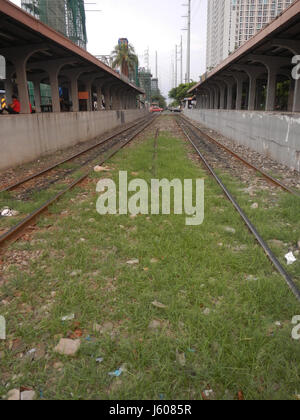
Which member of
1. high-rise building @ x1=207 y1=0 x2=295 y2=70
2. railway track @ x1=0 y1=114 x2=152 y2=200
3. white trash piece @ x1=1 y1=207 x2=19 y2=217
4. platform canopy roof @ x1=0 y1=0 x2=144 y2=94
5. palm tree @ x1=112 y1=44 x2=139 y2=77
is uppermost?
high-rise building @ x1=207 y1=0 x2=295 y2=70

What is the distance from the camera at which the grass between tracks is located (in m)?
2.50

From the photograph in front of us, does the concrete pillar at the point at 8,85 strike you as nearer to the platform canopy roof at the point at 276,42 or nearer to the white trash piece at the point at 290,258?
the platform canopy roof at the point at 276,42

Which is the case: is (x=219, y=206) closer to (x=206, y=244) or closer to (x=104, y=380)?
(x=206, y=244)

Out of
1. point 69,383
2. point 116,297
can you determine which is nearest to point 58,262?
point 116,297

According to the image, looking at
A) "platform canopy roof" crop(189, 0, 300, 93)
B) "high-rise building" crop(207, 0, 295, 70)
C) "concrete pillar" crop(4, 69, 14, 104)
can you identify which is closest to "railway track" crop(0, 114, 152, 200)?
"platform canopy roof" crop(189, 0, 300, 93)

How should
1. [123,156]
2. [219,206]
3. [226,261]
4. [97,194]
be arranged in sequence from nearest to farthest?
[226,261] → [219,206] → [97,194] → [123,156]

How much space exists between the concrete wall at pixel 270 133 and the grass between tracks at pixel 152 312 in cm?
540

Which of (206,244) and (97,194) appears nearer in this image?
(206,244)

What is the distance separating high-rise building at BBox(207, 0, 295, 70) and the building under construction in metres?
130

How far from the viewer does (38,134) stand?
12969 mm

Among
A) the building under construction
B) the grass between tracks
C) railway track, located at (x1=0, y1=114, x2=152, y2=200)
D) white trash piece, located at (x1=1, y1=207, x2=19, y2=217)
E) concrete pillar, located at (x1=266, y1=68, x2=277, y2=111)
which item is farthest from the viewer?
the building under construction

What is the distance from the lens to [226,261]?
426cm

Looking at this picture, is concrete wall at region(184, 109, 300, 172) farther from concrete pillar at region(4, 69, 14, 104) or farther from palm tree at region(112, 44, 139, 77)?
palm tree at region(112, 44, 139, 77)
